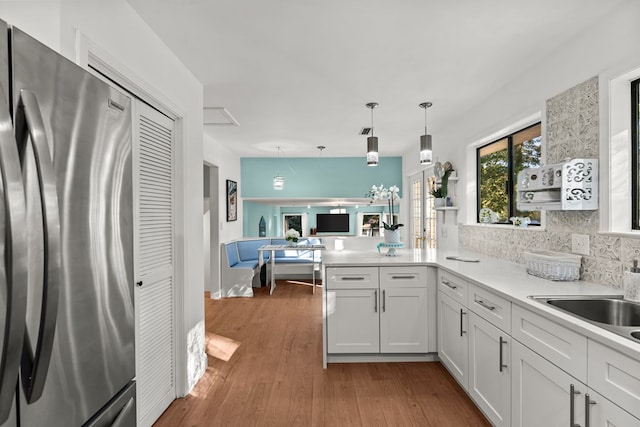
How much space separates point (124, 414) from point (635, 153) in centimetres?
267

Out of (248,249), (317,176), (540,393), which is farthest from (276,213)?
(540,393)

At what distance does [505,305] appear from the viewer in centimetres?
188

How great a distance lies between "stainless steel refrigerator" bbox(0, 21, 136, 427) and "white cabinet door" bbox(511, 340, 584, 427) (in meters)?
1.60

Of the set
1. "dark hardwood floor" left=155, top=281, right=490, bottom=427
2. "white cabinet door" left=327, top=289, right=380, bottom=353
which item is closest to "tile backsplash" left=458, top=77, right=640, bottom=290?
"dark hardwood floor" left=155, top=281, right=490, bottom=427

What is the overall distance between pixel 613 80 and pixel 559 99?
1.44 feet

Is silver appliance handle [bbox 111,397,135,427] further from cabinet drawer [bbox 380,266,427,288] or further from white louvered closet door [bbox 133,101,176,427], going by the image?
cabinet drawer [bbox 380,266,427,288]

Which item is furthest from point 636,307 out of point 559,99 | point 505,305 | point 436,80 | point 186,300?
point 186,300

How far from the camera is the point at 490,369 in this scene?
2.05m

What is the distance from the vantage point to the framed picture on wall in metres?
5.85

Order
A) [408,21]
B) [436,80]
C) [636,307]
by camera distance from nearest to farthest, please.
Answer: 1. [636,307]
2. [408,21]
3. [436,80]

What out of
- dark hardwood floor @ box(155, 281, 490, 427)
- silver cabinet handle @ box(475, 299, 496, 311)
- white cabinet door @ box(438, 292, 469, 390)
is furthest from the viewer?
white cabinet door @ box(438, 292, 469, 390)

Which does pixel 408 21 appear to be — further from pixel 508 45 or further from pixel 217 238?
pixel 217 238

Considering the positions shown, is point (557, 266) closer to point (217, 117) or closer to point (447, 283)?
point (447, 283)

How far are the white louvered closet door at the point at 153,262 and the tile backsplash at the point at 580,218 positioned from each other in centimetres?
264
